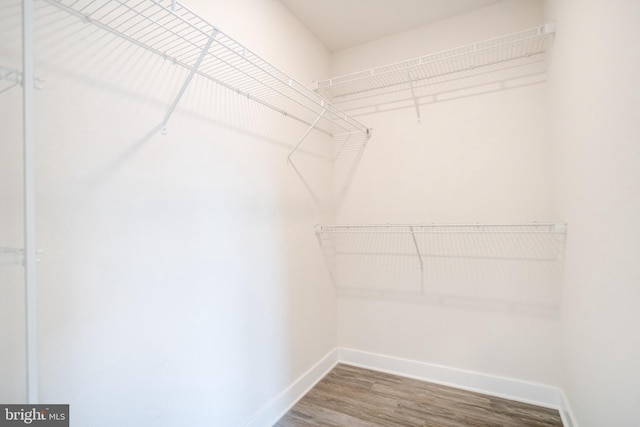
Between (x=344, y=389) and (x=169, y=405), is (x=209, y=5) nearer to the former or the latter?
(x=169, y=405)

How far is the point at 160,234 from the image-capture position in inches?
50.9

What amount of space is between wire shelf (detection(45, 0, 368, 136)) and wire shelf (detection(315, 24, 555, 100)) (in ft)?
2.06

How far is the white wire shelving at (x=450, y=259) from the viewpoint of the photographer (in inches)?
79.7

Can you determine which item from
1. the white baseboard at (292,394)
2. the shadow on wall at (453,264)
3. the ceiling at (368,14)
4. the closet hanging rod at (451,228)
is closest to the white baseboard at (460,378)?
the white baseboard at (292,394)

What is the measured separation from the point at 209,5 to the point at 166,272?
1.28 metres

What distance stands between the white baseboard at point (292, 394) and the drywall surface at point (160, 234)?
56 mm

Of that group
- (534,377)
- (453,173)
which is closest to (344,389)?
(534,377)

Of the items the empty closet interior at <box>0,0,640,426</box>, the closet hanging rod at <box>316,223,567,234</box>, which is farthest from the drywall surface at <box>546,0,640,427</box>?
the closet hanging rod at <box>316,223,567,234</box>

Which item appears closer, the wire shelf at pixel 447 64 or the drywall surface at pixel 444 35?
the wire shelf at pixel 447 64

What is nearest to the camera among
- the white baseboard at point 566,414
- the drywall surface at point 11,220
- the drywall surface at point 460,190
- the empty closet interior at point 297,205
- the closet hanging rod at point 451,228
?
the drywall surface at point 11,220

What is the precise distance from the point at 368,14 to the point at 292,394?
8.78 feet

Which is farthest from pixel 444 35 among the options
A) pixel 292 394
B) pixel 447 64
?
pixel 292 394

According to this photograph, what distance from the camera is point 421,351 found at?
7.91 feet

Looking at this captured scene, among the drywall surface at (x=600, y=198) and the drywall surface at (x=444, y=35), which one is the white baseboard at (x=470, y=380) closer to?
the drywall surface at (x=600, y=198)
